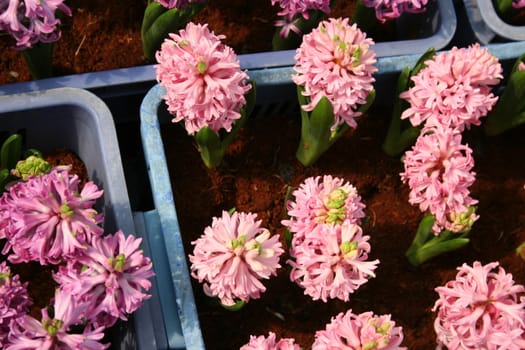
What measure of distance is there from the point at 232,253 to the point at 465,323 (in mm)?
427

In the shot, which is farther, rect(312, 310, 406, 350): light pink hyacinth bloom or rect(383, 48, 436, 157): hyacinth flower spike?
rect(383, 48, 436, 157): hyacinth flower spike

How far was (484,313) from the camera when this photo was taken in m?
1.29

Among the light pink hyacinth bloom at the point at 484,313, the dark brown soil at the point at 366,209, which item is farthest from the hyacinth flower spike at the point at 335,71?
the light pink hyacinth bloom at the point at 484,313

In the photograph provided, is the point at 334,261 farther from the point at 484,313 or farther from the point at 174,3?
the point at 174,3

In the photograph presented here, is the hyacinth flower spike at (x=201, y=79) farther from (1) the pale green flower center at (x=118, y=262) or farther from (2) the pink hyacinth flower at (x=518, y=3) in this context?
(2) the pink hyacinth flower at (x=518, y=3)

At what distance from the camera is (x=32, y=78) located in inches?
66.9

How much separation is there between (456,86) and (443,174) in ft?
0.58

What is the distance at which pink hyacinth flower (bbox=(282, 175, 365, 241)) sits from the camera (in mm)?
1289

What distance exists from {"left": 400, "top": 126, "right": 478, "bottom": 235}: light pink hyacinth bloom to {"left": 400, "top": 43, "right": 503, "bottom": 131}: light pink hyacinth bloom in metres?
0.04

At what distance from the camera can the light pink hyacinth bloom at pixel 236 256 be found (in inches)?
47.8

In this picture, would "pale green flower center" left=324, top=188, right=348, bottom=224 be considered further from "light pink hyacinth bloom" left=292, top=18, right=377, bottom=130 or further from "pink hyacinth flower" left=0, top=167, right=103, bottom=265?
"pink hyacinth flower" left=0, top=167, right=103, bottom=265

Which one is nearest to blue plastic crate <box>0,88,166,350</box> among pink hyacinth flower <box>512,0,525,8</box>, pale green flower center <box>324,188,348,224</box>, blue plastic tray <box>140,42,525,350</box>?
blue plastic tray <box>140,42,525,350</box>

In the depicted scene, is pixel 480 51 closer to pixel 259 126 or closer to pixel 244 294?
pixel 259 126

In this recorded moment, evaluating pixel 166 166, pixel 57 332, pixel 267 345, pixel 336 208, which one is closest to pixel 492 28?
pixel 336 208
